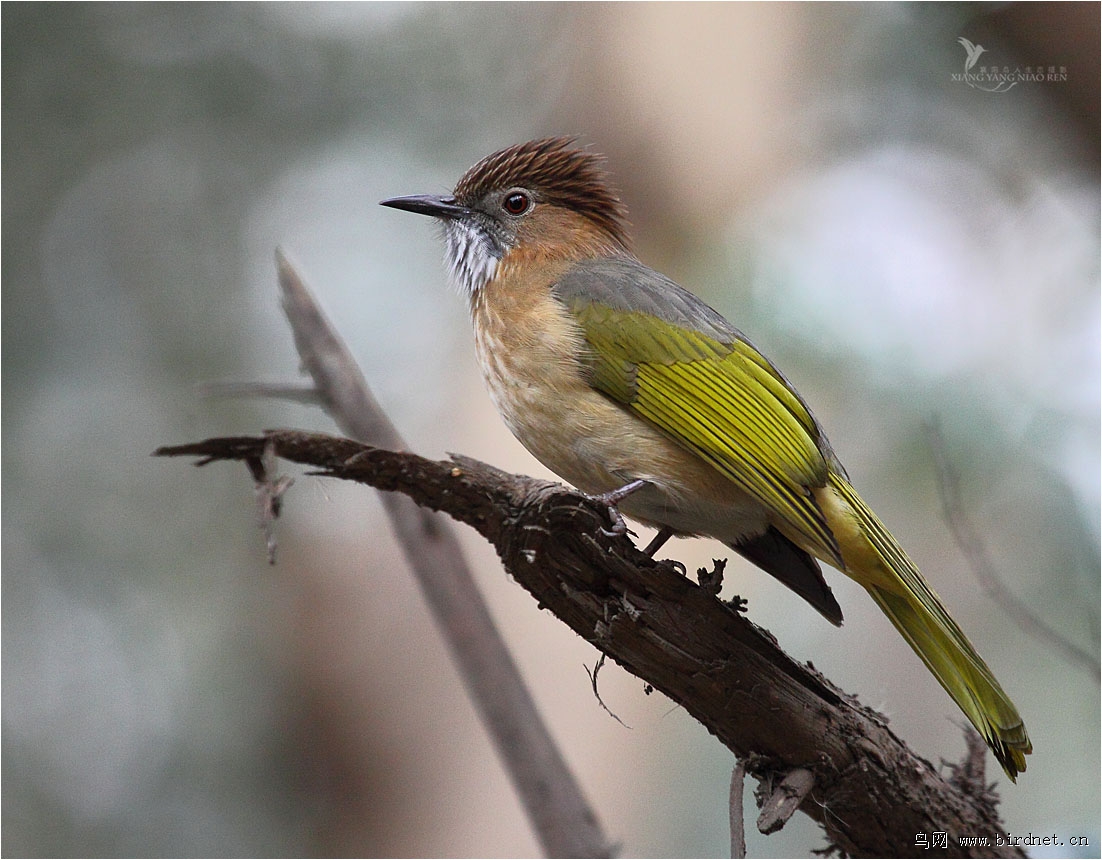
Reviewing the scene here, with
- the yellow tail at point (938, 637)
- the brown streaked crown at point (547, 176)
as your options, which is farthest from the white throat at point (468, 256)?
the yellow tail at point (938, 637)

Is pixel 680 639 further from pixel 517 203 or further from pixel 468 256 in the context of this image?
pixel 517 203

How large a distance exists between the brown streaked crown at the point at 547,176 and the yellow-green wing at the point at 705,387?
575mm

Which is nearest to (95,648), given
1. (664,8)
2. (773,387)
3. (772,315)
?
(772,315)

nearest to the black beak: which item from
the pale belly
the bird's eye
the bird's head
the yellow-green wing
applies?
the bird's head

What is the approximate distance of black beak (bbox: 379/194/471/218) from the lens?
4039 mm

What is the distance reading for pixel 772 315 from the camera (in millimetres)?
5832

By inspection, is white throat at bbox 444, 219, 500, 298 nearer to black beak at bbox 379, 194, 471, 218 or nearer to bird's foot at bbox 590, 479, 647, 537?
black beak at bbox 379, 194, 471, 218

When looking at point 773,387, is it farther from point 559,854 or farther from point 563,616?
point 559,854

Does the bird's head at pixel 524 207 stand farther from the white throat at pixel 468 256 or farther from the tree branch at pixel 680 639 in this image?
the tree branch at pixel 680 639

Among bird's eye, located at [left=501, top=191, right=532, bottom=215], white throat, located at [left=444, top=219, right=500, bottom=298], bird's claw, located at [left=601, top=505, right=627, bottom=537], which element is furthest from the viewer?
bird's eye, located at [left=501, top=191, right=532, bottom=215]

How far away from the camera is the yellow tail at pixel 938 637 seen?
3082mm

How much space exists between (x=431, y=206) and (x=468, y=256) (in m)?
0.28

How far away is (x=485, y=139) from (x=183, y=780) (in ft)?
15.6

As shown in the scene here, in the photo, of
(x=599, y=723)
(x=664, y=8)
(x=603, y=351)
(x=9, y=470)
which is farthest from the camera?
(x=664, y=8)
